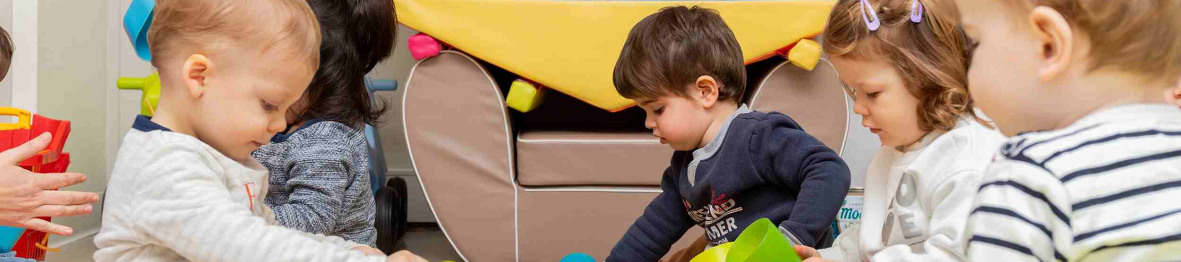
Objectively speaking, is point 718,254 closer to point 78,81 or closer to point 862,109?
point 862,109

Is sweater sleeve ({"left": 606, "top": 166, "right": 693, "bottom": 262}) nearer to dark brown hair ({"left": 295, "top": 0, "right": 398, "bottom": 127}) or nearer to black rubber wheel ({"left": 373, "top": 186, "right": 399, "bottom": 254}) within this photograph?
dark brown hair ({"left": 295, "top": 0, "right": 398, "bottom": 127})

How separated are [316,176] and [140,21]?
28 cm

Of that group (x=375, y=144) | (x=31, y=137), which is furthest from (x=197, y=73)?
(x=375, y=144)

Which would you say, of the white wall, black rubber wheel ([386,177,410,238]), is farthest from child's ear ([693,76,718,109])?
the white wall

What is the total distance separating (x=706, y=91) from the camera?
116 centimetres

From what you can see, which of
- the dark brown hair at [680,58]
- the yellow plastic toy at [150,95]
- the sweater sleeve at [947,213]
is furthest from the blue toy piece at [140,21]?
the sweater sleeve at [947,213]

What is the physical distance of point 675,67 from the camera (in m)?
1.14

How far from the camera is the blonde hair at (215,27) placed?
31.1 inches

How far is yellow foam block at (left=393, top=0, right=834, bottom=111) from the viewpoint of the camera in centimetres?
165

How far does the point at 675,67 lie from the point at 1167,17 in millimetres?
627

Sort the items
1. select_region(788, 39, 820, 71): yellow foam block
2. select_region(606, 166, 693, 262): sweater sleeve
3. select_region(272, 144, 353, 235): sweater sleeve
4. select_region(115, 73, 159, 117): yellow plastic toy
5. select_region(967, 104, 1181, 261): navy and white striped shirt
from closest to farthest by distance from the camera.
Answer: select_region(967, 104, 1181, 261): navy and white striped shirt, select_region(272, 144, 353, 235): sweater sleeve, select_region(606, 166, 693, 262): sweater sleeve, select_region(115, 73, 159, 117): yellow plastic toy, select_region(788, 39, 820, 71): yellow foam block

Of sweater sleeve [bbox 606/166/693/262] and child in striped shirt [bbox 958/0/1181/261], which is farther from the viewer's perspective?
sweater sleeve [bbox 606/166/693/262]

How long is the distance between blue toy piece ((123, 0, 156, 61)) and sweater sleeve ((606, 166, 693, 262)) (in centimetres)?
65

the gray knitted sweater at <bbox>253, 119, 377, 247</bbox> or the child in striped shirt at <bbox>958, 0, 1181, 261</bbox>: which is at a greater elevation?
the child in striped shirt at <bbox>958, 0, 1181, 261</bbox>
